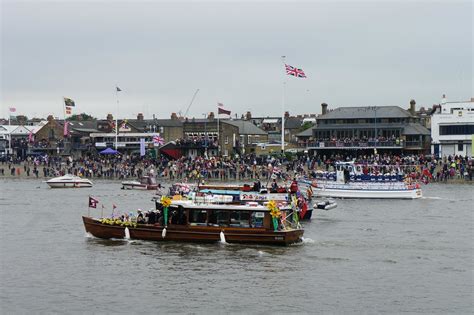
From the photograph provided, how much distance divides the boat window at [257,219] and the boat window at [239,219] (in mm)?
304

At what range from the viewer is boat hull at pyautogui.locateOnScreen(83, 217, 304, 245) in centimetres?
4631

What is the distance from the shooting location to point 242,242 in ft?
153

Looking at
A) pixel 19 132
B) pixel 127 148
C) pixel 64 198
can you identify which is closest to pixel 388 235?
pixel 64 198

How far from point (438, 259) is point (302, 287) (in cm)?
973

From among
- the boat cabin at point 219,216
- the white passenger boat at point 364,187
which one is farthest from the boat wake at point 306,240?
the white passenger boat at point 364,187

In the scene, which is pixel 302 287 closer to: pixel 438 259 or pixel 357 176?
pixel 438 259

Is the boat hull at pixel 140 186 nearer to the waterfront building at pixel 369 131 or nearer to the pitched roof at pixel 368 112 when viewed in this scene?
the waterfront building at pixel 369 131

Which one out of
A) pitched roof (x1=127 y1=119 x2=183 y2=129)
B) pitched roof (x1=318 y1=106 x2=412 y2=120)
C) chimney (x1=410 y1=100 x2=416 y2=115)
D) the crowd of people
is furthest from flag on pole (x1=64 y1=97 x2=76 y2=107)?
chimney (x1=410 y1=100 x2=416 y2=115)

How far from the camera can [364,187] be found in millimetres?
77750

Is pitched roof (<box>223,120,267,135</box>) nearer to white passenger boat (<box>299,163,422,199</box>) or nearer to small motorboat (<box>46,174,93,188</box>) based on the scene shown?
small motorboat (<box>46,174,93,188</box>)

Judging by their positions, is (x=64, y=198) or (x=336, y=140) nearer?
(x=64, y=198)

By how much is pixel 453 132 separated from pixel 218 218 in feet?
237

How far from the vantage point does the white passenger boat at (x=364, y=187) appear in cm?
7762

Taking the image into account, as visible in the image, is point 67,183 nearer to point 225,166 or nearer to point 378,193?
point 225,166
